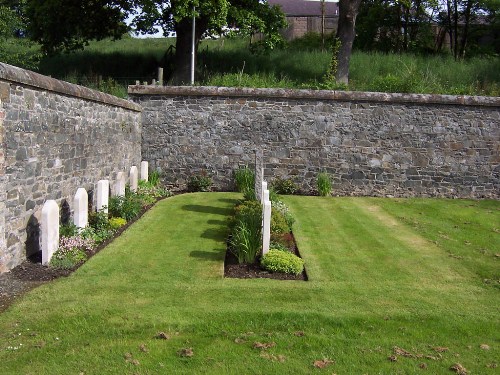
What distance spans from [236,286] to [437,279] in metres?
3.15

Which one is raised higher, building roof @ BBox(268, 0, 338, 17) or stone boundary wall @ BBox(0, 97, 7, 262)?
building roof @ BBox(268, 0, 338, 17)

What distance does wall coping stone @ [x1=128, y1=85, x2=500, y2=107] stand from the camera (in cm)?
1559

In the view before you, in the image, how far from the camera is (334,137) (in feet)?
52.1

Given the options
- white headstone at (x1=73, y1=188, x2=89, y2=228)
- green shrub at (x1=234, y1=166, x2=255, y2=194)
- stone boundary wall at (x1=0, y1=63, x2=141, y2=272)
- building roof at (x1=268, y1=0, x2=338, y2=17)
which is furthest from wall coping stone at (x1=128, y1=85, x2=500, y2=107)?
building roof at (x1=268, y1=0, x2=338, y2=17)

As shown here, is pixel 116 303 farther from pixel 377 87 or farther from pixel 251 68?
pixel 251 68

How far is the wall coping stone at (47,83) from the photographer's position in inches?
272

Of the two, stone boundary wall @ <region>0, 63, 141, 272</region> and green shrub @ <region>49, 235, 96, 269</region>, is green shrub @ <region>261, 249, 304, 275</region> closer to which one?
green shrub @ <region>49, 235, 96, 269</region>

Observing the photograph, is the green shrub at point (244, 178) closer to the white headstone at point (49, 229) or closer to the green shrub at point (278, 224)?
the green shrub at point (278, 224)

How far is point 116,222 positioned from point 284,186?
6.62 metres

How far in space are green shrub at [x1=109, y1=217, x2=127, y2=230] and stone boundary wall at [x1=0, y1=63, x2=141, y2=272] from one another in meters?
0.87

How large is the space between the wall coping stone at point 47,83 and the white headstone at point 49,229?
1.79 m

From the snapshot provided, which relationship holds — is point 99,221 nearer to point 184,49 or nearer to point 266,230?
point 266,230

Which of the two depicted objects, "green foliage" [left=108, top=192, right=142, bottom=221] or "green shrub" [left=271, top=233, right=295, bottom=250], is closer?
"green shrub" [left=271, top=233, right=295, bottom=250]

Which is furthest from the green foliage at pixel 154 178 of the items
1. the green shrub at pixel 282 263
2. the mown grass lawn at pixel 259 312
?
the green shrub at pixel 282 263
